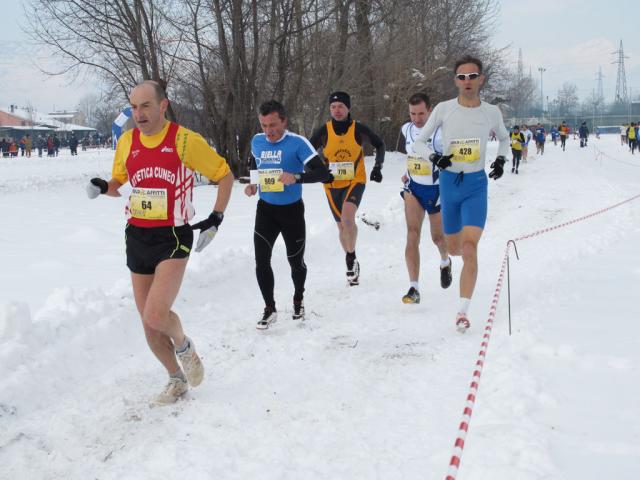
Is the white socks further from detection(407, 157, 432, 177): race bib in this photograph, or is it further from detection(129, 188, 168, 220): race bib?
detection(129, 188, 168, 220): race bib

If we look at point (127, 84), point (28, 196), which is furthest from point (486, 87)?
point (28, 196)

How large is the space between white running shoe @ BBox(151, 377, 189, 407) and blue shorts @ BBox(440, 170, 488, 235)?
2.65m

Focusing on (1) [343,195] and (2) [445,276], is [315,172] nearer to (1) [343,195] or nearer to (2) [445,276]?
(1) [343,195]

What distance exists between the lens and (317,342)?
4770 millimetres

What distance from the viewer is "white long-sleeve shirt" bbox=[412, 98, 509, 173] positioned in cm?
503

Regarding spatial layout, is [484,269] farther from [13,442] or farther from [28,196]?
[28,196]

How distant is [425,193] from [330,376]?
2.62 meters

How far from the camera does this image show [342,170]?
664 centimetres

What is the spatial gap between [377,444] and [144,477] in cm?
117

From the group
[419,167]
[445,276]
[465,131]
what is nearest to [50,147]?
[419,167]

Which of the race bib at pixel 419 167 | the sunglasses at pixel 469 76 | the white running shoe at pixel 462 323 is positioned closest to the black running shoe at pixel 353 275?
the race bib at pixel 419 167

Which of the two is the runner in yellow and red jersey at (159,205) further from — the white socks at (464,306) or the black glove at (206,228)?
the white socks at (464,306)

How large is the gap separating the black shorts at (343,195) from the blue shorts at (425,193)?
77cm

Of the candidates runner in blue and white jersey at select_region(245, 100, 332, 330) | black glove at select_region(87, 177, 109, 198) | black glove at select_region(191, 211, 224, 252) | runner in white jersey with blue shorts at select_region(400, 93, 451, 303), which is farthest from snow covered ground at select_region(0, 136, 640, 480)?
black glove at select_region(87, 177, 109, 198)
